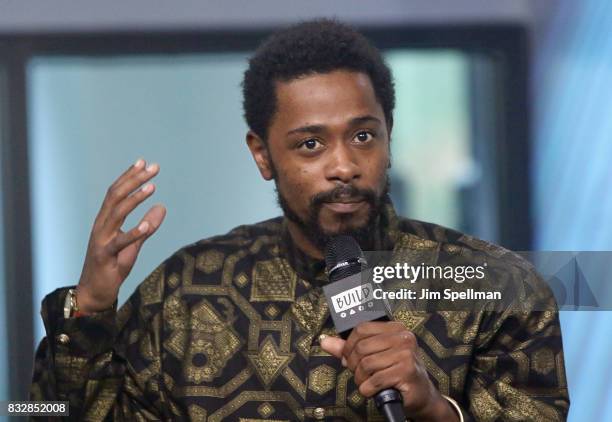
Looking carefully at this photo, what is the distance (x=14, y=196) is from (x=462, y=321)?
2.07 meters

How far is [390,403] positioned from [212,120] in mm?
2413

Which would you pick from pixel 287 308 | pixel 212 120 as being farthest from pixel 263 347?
pixel 212 120

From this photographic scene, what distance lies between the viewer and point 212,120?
13.1 feet

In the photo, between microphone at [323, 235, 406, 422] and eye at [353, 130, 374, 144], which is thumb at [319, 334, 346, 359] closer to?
microphone at [323, 235, 406, 422]

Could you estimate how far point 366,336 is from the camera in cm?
175

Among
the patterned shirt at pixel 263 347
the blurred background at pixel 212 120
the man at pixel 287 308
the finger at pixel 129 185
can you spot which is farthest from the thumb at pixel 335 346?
the blurred background at pixel 212 120

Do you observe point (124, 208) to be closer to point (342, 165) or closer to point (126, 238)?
point (126, 238)

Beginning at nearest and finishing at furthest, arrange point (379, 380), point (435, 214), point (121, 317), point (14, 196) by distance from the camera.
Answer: point (379, 380)
point (121, 317)
point (14, 196)
point (435, 214)

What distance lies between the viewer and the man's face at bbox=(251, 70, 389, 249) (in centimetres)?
222

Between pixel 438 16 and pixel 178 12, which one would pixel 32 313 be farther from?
pixel 438 16

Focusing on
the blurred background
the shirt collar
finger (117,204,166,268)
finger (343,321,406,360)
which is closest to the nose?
the shirt collar

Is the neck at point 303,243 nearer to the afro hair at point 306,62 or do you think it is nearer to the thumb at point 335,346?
the afro hair at point 306,62

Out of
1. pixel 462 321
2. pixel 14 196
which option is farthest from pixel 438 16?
pixel 462 321

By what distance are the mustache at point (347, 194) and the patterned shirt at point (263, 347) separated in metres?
0.18
